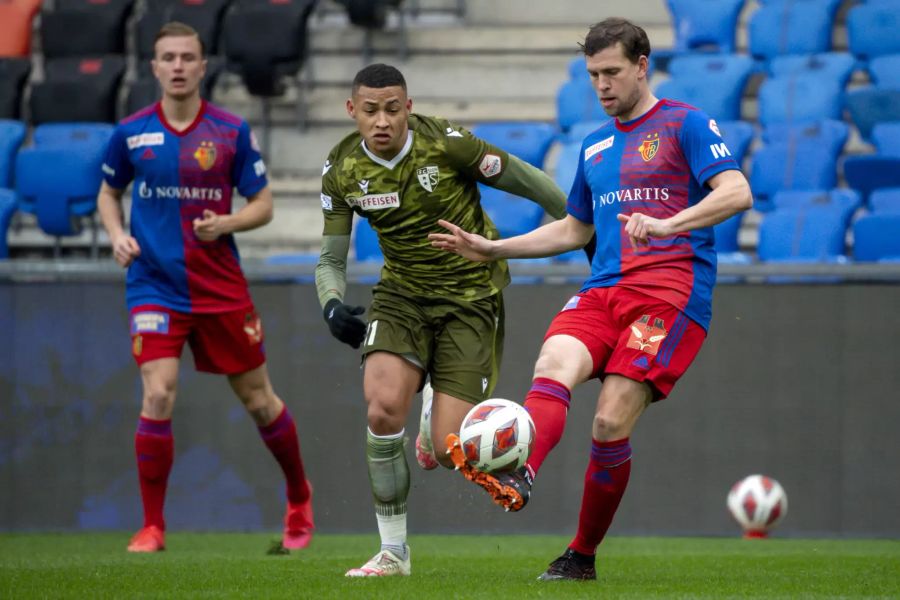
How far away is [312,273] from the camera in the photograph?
964 centimetres

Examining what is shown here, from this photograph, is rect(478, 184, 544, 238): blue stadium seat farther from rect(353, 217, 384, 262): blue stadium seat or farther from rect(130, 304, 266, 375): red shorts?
rect(130, 304, 266, 375): red shorts

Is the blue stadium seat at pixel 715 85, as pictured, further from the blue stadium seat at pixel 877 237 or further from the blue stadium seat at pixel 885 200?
the blue stadium seat at pixel 877 237

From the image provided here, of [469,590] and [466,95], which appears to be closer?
[469,590]

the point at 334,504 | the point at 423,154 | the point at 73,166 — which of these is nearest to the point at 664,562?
the point at 423,154

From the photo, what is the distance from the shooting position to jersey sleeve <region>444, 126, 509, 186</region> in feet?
22.6

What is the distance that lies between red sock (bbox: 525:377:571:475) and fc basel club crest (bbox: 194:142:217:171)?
316 cm

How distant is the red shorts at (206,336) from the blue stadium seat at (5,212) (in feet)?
11.6

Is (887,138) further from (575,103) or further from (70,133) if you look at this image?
(70,133)

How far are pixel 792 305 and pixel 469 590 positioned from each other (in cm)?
432

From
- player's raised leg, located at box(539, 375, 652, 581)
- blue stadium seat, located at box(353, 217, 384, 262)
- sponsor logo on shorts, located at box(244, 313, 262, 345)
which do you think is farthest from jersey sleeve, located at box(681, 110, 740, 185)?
blue stadium seat, located at box(353, 217, 384, 262)

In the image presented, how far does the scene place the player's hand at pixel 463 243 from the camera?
6.04 metres

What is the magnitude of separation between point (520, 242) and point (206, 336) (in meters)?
2.78

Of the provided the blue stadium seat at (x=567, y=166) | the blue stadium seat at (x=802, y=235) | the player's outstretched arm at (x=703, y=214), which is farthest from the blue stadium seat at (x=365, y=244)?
the player's outstretched arm at (x=703, y=214)

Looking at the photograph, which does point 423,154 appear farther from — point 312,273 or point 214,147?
point 312,273
